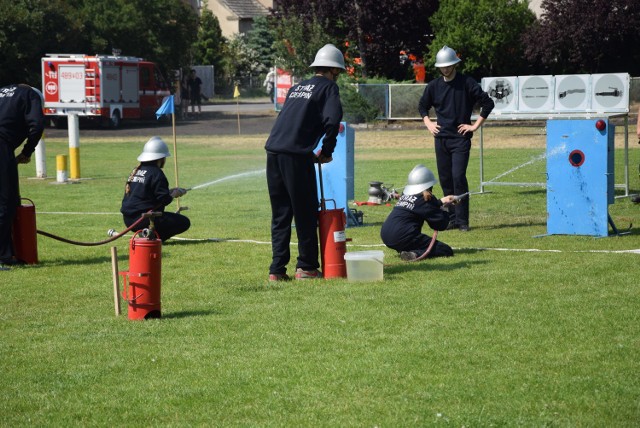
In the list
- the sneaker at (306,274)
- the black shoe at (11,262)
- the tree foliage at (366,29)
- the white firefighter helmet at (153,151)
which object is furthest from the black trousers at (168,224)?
the tree foliage at (366,29)

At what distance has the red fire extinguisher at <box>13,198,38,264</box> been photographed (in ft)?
38.6

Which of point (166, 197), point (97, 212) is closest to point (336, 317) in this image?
point (166, 197)

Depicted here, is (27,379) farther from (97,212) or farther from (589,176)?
(97,212)

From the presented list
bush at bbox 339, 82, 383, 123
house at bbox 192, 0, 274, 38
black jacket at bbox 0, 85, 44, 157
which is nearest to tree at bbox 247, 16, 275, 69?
house at bbox 192, 0, 274, 38

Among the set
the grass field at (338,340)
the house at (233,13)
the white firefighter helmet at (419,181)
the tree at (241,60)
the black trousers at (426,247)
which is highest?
the house at (233,13)

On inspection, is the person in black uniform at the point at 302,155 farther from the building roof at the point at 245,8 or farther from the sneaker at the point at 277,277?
the building roof at the point at 245,8

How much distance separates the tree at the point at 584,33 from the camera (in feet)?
133

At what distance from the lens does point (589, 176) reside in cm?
1295

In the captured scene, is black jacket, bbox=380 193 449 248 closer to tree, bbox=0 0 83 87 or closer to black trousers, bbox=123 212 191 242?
black trousers, bbox=123 212 191 242

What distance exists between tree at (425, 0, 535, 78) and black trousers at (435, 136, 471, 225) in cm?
2913

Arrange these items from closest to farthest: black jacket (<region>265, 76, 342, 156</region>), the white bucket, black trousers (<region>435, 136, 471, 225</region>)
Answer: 1. the white bucket
2. black jacket (<region>265, 76, 342, 156</region>)
3. black trousers (<region>435, 136, 471, 225</region>)

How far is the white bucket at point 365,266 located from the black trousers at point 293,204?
0.45 meters

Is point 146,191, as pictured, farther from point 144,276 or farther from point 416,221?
point 144,276

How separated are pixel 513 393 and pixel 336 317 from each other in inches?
94.7
